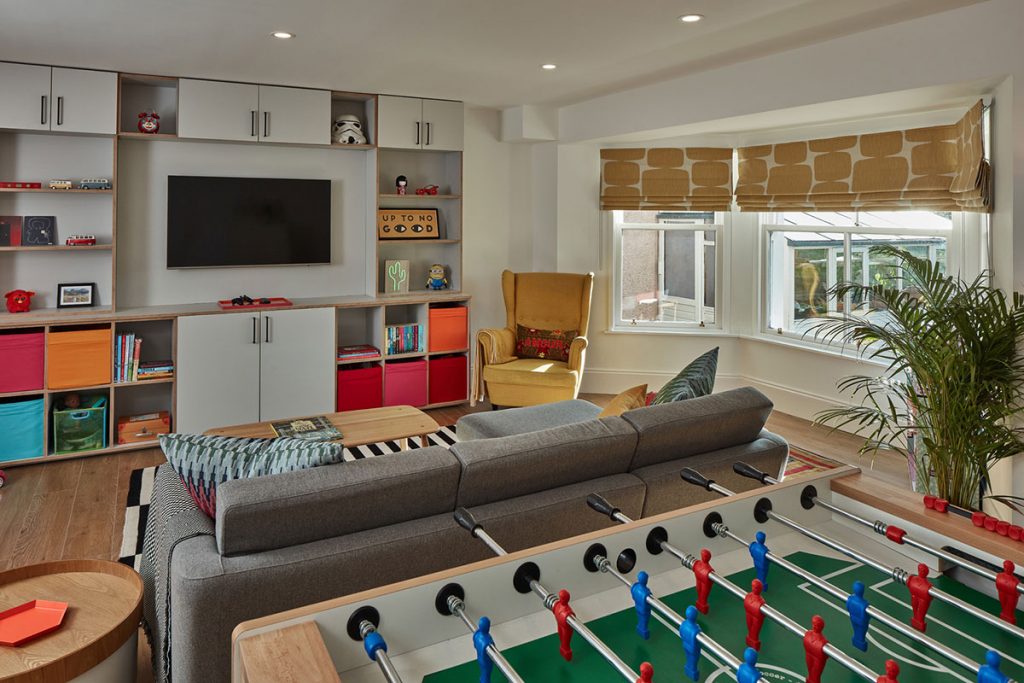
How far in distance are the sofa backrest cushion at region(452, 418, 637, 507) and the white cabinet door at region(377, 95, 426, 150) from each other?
11.8 ft

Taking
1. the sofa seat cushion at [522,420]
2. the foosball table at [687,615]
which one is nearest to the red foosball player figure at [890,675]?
the foosball table at [687,615]

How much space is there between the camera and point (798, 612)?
1.37 meters

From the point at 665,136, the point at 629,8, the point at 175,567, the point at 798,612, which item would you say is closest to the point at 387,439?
the point at 175,567

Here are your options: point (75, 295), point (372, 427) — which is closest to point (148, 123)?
point (75, 295)

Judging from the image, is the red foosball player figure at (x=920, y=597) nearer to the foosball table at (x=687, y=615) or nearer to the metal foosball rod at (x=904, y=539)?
the foosball table at (x=687, y=615)

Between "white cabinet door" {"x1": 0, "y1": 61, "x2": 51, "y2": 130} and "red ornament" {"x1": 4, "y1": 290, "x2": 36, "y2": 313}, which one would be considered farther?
"red ornament" {"x1": 4, "y1": 290, "x2": 36, "y2": 313}

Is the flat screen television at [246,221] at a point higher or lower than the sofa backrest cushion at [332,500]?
higher

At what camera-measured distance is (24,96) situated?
4258mm

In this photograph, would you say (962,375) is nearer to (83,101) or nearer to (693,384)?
(693,384)

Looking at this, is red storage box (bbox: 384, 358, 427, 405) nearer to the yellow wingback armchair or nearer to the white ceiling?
the yellow wingback armchair

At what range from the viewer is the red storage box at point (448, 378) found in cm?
566

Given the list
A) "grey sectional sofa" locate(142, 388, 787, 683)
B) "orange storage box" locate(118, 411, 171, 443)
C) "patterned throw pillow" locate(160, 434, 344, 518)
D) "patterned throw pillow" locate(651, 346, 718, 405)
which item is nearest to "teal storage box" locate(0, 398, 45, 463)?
"orange storage box" locate(118, 411, 171, 443)

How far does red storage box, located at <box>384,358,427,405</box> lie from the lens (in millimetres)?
5449

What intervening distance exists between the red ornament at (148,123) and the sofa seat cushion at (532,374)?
102 inches
